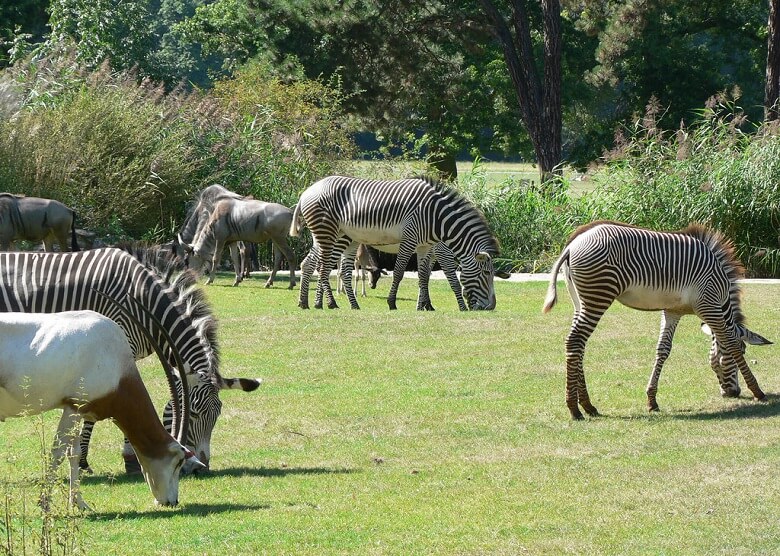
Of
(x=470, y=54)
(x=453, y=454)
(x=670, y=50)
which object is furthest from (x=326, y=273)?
(x=670, y=50)

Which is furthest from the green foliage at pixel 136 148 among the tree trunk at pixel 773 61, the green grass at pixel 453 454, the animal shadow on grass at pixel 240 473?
the animal shadow on grass at pixel 240 473

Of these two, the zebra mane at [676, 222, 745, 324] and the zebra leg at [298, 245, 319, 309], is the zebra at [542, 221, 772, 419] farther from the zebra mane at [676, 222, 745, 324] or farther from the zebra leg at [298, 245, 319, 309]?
the zebra leg at [298, 245, 319, 309]

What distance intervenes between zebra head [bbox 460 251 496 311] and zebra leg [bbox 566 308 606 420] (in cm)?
778

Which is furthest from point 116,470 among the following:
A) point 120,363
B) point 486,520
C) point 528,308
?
point 528,308

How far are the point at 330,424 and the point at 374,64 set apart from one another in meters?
30.4

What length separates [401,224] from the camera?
20016 millimetres

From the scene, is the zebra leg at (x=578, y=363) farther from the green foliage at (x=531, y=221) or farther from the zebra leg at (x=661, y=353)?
the green foliage at (x=531, y=221)

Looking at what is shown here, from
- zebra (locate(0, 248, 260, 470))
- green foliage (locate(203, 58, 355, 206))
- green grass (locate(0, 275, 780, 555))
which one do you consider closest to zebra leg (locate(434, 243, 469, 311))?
green grass (locate(0, 275, 780, 555))

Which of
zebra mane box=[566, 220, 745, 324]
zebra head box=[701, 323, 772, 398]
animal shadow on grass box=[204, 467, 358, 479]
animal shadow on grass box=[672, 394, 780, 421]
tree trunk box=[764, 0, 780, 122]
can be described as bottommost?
animal shadow on grass box=[204, 467, 358, 479]

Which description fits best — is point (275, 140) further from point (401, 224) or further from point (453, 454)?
point (453, 454)

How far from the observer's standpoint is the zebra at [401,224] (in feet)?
65.0

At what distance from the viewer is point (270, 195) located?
93.6 ft

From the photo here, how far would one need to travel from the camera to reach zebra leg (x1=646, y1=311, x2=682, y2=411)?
475 inches

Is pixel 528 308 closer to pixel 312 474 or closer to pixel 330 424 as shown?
pixel 330 424
